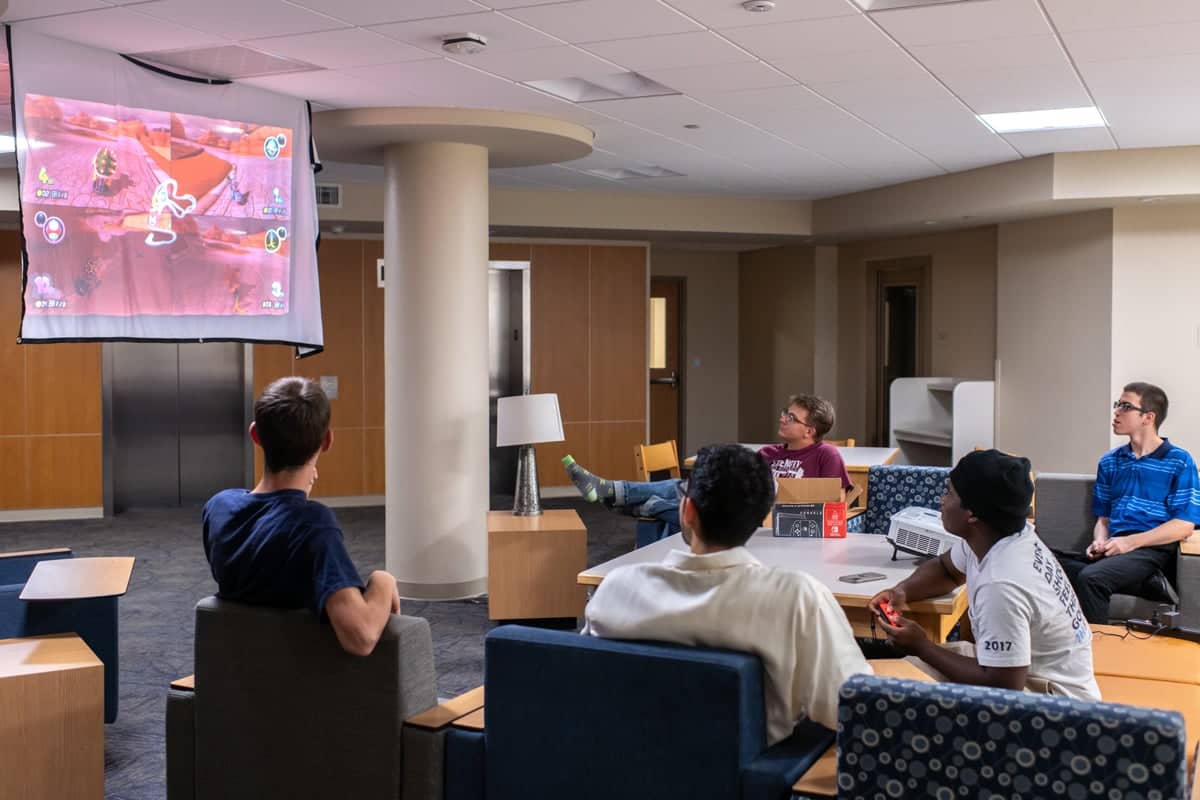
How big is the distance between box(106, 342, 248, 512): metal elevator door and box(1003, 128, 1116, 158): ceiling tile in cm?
708

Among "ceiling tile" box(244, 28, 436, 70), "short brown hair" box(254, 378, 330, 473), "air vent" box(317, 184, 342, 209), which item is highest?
"ceiling tile" box(244, 28, 436, 70)

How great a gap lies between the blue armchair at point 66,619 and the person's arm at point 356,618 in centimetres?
197

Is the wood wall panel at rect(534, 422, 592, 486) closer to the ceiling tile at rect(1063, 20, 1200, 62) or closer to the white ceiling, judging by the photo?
the white ceiling

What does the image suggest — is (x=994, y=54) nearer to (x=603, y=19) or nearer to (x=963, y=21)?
(x=963, y=21)

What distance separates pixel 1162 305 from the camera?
8852 millimetres

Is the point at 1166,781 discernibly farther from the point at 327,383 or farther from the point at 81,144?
the point at 327,383

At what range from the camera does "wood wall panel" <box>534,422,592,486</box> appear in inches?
452

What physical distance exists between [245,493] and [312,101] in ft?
13.7

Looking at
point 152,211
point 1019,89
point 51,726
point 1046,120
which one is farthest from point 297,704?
point 1046,120

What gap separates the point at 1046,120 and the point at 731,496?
18.8 ft

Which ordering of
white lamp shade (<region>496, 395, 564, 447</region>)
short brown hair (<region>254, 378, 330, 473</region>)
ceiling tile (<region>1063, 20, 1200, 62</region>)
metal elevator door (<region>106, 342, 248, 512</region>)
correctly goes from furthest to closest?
1. metal elevator door (<region>106, 342, 248, 512</region>)
2. white lamp shade (<region>496, 395, 564, 447</region>)
3. ceiling tile (<region>1063, 20, 1200, 62</region>)
4. short brown hair (<region>254, 378, 330, 473</region>)

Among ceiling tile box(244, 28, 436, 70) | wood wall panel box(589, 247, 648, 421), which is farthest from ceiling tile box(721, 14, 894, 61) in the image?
wood wall panel box(589, 247, 648, 421)

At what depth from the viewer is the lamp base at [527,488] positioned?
6723 mm

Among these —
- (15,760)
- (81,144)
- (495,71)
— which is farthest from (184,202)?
(15,760)
